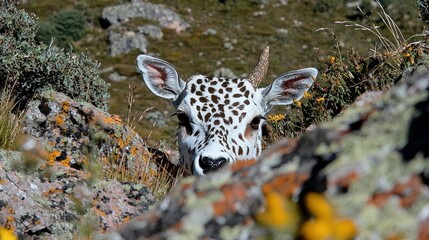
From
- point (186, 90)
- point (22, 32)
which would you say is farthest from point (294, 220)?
point (22, 32)

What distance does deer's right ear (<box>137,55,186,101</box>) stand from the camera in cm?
793

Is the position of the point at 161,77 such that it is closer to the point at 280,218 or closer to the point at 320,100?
the point at 320,100

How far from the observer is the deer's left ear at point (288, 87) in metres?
7.77

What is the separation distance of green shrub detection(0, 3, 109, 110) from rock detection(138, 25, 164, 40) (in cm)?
4451

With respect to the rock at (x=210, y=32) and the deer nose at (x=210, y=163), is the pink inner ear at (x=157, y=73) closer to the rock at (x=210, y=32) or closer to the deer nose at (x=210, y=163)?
the deer nose at (x=210, y=163)

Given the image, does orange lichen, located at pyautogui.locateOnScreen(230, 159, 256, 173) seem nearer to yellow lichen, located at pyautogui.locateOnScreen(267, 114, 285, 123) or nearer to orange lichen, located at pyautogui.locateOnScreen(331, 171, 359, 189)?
orange lichen, located at pyautogui.locateOnScreen(331, 171, 359, 189)

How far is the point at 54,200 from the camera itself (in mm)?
5223

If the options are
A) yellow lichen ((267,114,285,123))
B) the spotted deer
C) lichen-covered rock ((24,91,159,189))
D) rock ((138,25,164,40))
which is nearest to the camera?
lichen-covered rock ((24,91,159,189))

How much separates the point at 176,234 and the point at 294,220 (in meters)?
0.66

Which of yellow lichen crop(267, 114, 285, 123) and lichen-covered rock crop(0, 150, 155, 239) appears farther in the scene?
yellow lichen crop(267, 114, 285, 123)

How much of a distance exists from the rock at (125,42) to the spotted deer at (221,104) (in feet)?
147

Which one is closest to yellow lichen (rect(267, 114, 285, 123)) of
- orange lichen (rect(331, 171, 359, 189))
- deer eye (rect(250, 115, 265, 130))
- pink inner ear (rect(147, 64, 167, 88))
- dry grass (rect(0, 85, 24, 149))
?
deer eye (rect(250, 115, 265, 130))

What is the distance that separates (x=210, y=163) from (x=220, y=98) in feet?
4.05

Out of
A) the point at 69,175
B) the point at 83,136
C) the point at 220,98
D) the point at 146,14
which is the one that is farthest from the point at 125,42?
the point at 69,175
